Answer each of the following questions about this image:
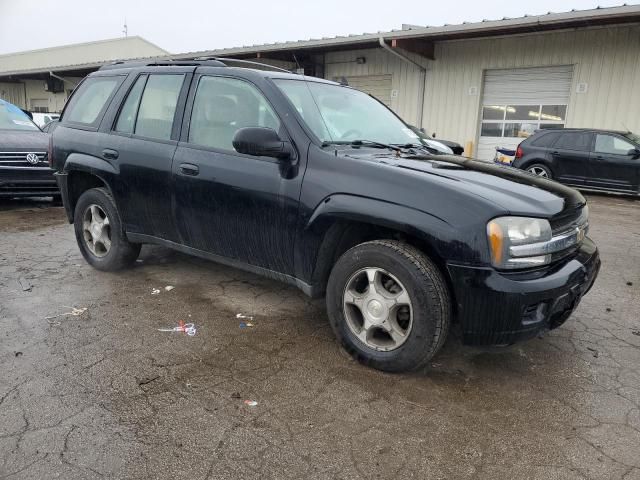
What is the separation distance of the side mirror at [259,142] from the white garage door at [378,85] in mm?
13643

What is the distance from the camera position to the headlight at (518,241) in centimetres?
258

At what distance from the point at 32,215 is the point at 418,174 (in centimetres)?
683

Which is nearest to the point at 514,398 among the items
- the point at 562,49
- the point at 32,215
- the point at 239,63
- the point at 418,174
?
the point at 418,174

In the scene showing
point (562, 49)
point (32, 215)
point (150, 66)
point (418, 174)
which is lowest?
point (32, 215)

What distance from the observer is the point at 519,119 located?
14312 mm

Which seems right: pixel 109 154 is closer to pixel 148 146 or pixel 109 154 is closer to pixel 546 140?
pixel 148 146

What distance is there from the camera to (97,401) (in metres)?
2.62

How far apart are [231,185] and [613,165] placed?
1016 centimetres

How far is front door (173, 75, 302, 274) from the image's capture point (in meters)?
3.31

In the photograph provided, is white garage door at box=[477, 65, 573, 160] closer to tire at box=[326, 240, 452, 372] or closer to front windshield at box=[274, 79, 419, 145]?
front windshield at box=[274, 79, 419, 145]

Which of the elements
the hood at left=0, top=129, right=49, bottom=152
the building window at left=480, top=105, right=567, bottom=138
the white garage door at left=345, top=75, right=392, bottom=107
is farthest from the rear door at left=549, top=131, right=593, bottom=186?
the hood at left=0, top=129, right=49, bottom=152

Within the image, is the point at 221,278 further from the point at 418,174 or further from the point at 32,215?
the point at 32,215

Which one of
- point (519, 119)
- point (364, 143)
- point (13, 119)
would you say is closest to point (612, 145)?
point (519, 119)

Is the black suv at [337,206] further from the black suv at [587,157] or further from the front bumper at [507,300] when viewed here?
the black suv at [587,157]
